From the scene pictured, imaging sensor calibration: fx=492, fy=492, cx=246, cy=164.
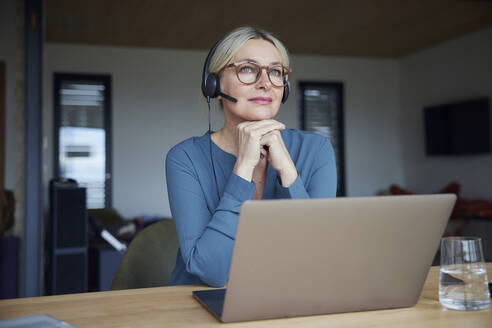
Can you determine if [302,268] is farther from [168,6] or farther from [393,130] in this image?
[393,130]

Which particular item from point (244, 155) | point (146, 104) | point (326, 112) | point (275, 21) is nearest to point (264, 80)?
point (244, 155)

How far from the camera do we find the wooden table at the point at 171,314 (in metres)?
0.73

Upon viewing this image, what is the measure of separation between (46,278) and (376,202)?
3.32 meters

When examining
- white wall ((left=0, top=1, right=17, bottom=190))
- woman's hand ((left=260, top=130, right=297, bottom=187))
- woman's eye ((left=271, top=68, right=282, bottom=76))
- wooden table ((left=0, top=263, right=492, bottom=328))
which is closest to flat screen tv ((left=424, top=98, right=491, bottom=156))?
white wall ((left=0, top=1, right=17, bottom=190))

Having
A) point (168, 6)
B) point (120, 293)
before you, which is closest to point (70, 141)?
point (168, 6)

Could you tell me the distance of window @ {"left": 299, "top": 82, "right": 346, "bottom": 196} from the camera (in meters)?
7.12

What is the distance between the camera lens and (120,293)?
3.06 ft

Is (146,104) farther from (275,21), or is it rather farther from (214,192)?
(214,192)

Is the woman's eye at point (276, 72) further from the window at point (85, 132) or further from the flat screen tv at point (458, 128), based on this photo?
the window at point (85, 132)

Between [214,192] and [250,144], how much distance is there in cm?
22

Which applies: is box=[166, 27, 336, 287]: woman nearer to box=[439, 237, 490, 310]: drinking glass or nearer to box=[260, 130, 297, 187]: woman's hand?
box=[260, 130, 297, 187]: woman's hand

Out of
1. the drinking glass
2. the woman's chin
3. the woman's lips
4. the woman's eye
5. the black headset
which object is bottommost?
the drinking glass

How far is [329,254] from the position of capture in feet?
2.32

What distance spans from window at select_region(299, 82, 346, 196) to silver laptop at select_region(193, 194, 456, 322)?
6.39 metres
